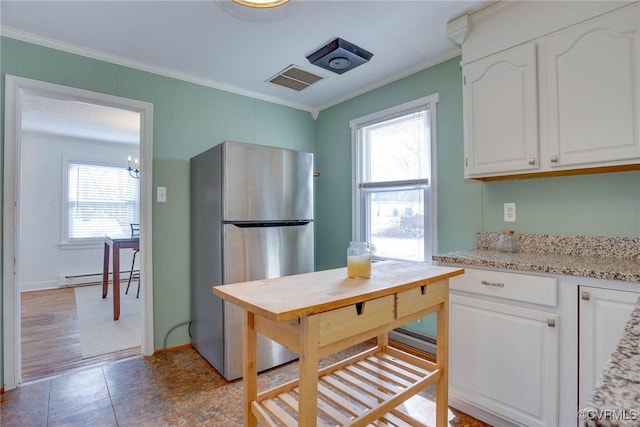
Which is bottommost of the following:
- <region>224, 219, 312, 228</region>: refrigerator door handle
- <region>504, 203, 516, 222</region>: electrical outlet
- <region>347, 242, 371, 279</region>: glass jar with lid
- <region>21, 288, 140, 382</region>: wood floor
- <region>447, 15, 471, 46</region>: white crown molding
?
<region>21, 288, 140, 382</region>: wood floor

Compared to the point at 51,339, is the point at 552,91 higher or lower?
higher

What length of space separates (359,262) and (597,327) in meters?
1.04

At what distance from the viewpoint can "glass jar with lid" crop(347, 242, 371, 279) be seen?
130 cm

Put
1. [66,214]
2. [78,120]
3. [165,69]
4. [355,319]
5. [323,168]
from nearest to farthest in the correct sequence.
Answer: [355,319] → [165,69] → [323,168] → [78,120] → [66,214]

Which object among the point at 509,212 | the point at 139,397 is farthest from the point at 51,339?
the point at 509,212

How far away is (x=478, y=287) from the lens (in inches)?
65.6

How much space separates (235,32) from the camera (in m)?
2.07

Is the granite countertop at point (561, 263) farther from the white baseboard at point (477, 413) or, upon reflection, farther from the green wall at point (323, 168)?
the white baseboard at point (477, 413)

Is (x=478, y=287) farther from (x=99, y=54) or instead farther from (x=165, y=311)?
(x=99, y=54)

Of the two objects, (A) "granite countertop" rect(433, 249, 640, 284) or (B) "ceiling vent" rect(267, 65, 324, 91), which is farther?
(B) "ceiling vent" rect(267, 65, 324, 91)

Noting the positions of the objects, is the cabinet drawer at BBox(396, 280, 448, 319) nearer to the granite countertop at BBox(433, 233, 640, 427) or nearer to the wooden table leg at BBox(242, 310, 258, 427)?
the granite countertop at BBox(433, 233, 640, 427)

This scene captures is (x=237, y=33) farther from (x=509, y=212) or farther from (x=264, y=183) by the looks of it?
(x=509, y=212)

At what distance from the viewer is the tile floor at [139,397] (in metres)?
1.75

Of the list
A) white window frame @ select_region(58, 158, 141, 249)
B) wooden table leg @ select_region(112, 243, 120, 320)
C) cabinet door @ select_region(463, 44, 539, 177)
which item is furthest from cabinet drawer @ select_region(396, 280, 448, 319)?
white window frame @ select_region(58, 158, 141, 249)
